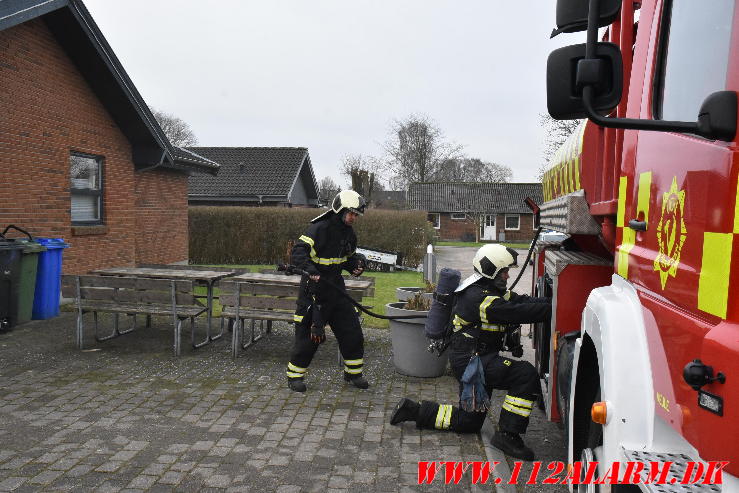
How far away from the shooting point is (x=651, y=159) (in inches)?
92.1

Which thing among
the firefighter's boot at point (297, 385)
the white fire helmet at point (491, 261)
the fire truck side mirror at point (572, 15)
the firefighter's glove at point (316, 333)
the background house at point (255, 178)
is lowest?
the firefighter's boot at point (297, 385)

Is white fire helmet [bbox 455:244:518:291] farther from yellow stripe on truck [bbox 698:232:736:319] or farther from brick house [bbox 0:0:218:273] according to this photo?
brick house [bbox 0:0:218:273]

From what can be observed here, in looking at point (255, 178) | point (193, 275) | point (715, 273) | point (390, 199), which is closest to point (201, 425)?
point (193, 275)

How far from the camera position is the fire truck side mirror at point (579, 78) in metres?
1.92

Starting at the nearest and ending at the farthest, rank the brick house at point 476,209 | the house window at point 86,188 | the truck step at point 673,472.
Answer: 1. the truck step at point 673,472
2. the house window at point 86,188
3. the brick house at point 476,209

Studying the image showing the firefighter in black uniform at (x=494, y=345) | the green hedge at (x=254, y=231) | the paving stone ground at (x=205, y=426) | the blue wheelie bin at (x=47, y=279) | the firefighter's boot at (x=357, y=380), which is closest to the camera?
the paving stone ground at (x=205, y=426)

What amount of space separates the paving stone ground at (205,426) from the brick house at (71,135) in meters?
3.22

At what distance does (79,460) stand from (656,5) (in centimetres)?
412

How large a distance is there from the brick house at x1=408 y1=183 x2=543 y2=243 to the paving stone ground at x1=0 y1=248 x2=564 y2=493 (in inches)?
1847

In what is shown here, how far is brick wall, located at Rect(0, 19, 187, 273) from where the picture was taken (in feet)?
29.8

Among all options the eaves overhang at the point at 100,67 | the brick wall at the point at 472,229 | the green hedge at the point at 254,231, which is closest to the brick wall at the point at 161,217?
the eaves overhang at the point at 100,67

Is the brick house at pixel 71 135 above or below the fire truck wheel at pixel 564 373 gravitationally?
above

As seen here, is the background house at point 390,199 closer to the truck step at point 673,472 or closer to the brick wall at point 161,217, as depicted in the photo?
the brick wall at point 161,217

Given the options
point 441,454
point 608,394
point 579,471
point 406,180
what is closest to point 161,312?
point 441,454
